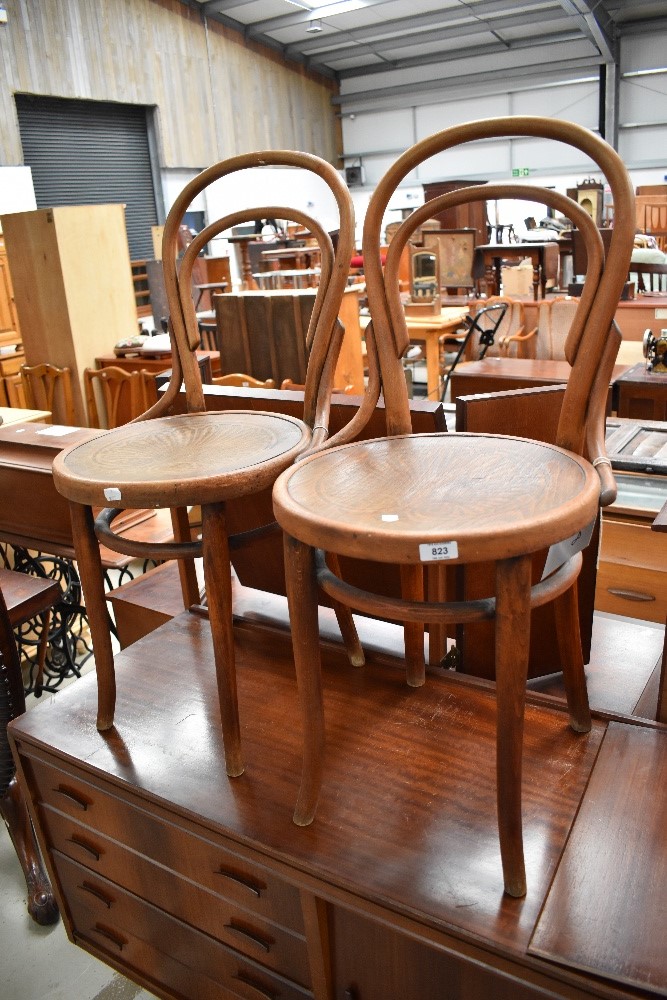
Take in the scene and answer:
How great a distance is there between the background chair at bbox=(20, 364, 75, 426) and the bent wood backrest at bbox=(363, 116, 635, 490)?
3.43 m

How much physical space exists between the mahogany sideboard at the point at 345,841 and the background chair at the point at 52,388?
121 inches

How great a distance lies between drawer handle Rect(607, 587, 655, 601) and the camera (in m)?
2.05

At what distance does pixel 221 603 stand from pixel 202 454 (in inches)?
9.3

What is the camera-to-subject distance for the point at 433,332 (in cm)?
528

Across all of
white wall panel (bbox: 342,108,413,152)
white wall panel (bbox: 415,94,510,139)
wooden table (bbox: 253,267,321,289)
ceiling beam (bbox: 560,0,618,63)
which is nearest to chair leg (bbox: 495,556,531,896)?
wooden table (bbox: 253,267,321,289)

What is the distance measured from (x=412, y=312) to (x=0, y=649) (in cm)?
435

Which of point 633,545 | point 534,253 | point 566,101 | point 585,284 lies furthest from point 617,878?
point 566,101

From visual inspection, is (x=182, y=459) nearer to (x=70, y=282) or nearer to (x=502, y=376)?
(x=502, y=376)

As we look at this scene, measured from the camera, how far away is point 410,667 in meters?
1.38

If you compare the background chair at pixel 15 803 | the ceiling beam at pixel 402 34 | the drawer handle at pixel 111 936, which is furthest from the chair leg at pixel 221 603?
the ceiling beam at pixel 402 34

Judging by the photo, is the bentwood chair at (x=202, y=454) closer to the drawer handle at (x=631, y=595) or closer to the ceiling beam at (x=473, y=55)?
the drawer handle at (x=631, y=595)

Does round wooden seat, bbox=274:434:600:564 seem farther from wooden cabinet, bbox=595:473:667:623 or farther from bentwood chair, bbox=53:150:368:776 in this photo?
wooden cabinet, bbox=595:473:667:623

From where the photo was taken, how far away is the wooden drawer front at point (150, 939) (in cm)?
126

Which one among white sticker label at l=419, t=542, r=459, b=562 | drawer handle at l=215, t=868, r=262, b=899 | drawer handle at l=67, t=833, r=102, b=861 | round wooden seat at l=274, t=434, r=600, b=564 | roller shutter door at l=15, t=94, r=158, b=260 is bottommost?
drawer handle at l=67, t=833, r=102, b=861
